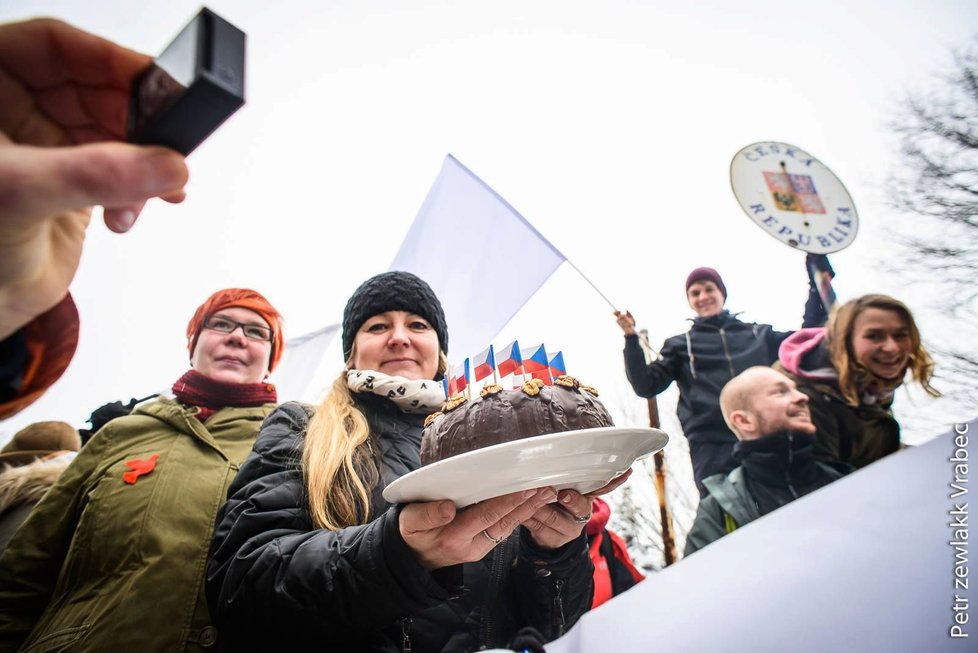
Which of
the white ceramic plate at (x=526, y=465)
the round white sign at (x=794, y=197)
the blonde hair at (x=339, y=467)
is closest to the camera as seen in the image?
the white ceramic plate at (x=526, y=465)

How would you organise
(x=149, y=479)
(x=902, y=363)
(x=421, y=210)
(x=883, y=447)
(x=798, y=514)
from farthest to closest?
(x=421, y=210), (x=902, y=363), (x=883, y=447), (x=149, y=479), (x=798, y=514)

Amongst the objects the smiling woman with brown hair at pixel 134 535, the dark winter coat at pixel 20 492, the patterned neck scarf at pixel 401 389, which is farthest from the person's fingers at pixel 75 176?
the dark winter coat at pixel 20 492

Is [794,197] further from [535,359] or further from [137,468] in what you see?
[137,468]

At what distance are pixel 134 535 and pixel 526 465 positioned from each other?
163cm

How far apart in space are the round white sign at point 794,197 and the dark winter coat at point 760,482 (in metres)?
1.81

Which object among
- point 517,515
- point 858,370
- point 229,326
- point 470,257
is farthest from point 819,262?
point 229,326

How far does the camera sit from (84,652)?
4.72 ft

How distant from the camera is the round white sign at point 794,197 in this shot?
3.99 meters

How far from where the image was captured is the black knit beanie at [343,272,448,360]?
78.7 inches

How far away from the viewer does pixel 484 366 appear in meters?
1.84

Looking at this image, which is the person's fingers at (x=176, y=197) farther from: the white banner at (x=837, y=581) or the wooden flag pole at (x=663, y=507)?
the wooden flag pole at (x=663, y=507)

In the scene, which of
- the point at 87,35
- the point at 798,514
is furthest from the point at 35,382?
the point at 798,514

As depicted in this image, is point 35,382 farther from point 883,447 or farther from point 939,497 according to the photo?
point 883,447

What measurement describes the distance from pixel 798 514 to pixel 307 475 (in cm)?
134
